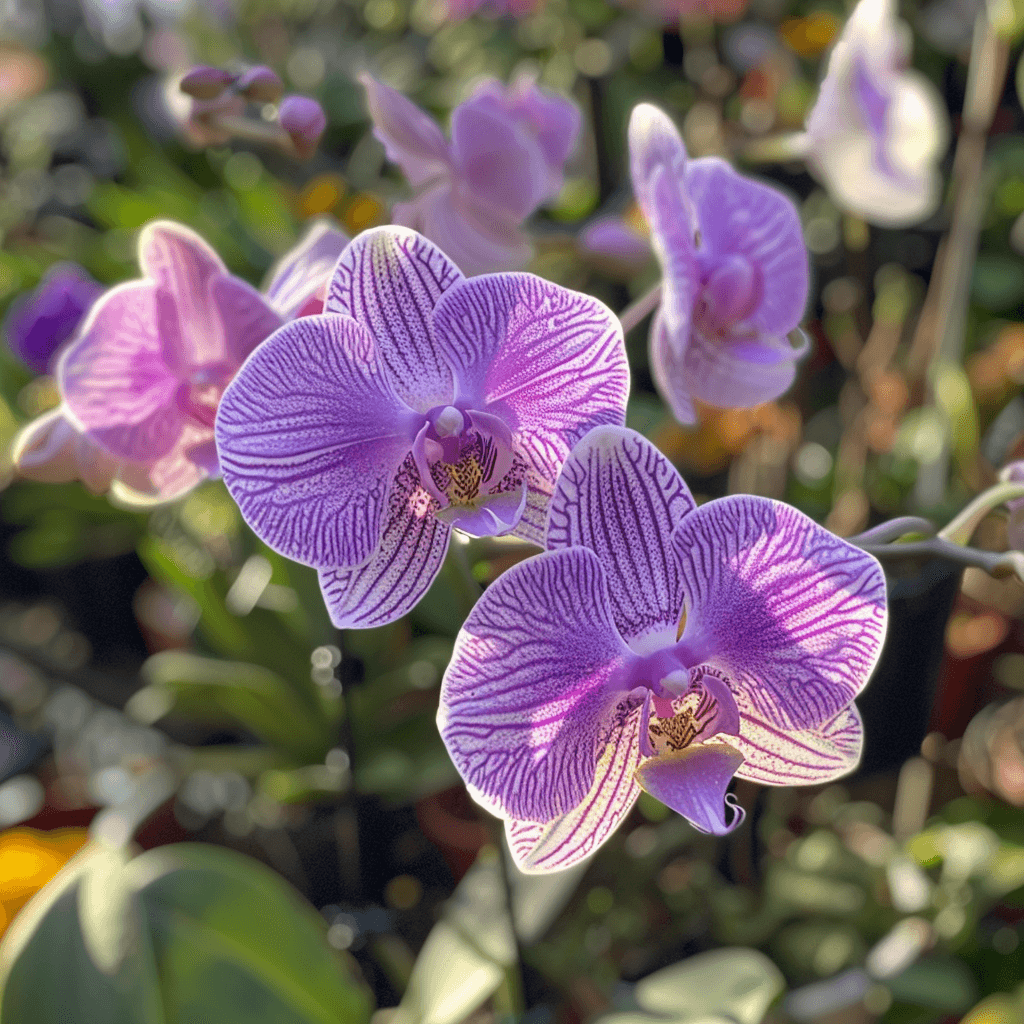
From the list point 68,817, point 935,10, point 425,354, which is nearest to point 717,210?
point 425,354

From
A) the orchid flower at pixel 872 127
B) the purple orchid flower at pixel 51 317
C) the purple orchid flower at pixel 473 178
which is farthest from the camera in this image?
the purple orchid flower at pixel 51 317

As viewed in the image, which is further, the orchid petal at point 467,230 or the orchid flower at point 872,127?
the orchid flower at point 872,127

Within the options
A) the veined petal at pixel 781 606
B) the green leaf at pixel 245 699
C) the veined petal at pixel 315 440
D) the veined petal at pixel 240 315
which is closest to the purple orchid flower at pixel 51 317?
the green leaf at pixel 245 699

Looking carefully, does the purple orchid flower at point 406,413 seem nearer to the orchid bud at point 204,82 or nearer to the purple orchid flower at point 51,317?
the orchid bud at point 204,82

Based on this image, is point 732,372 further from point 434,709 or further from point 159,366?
point 434,709

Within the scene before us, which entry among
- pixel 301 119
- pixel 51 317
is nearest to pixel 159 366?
pixel 301 119

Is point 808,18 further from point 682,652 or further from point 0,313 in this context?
point 682,652
